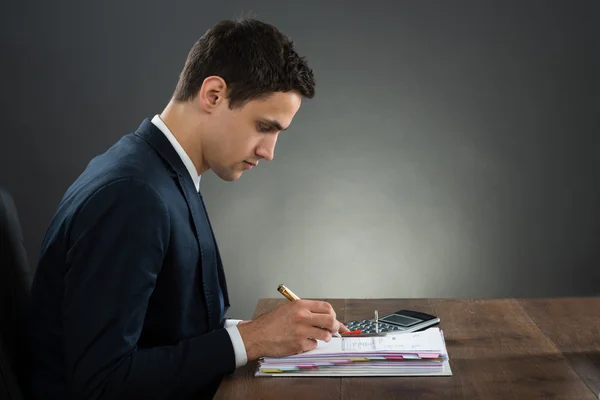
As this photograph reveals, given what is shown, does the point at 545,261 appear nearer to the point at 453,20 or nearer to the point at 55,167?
the point at 453,20

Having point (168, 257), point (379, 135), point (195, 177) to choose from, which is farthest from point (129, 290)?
point (379, 135)

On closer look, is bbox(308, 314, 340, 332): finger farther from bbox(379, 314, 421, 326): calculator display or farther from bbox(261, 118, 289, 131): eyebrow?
bbox(261, 118, 289, 131): eyebrow

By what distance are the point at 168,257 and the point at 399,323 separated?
53 cm

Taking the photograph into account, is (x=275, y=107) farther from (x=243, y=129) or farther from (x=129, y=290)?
(x=129, y=290)

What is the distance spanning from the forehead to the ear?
0.05 metres

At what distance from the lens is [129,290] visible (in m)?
1.17

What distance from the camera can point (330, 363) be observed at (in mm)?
1281

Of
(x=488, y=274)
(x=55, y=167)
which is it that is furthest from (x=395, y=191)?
(x=55, y=167)

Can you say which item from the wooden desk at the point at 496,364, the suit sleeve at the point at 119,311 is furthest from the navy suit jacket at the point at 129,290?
the wooden desk at the point at 496,364

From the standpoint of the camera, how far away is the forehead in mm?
1465

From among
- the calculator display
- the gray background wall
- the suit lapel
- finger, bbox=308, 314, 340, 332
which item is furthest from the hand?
the gray background wall

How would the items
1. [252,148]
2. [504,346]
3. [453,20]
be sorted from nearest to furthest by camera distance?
[504,346], [252,148], [453,20]

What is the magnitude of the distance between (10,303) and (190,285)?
327 mm

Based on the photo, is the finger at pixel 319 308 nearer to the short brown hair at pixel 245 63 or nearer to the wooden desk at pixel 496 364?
the wooden desk at pixel 496 364
